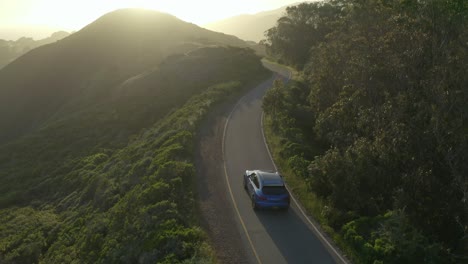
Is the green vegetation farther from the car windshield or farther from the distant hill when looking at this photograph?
the distant hill

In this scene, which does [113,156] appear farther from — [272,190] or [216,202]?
[272,190]

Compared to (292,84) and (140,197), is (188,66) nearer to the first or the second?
(292,84)

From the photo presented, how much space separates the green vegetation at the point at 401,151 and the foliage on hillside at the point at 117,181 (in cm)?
715

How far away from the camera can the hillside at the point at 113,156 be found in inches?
801

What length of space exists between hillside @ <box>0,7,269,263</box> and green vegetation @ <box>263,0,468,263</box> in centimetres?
715

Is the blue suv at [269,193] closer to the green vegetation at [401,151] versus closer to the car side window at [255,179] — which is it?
the car side window at [255,179]

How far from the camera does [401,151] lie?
19891 mm

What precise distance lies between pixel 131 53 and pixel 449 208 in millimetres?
87674

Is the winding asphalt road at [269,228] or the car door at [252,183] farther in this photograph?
the car door at [252,183]

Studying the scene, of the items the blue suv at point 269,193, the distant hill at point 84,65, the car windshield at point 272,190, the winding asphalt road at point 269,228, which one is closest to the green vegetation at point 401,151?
the winding asphalt road at point 269,228

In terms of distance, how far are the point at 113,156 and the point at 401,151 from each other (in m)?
27.2

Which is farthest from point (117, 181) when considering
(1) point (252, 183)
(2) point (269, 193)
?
(2) point (269, 193)

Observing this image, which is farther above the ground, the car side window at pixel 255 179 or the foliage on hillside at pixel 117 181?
the car side window at pixel 255 179

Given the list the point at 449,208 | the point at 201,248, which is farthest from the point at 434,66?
the point at 201,248
